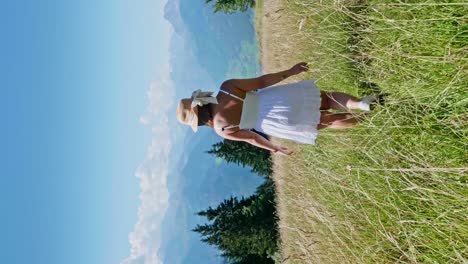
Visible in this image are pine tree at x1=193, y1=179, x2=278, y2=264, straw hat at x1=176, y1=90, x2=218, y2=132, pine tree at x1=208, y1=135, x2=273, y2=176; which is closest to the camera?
straw hat at x1=176, y1=90, x2=218, y2=132

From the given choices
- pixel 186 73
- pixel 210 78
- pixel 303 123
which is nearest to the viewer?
pixel 303 123

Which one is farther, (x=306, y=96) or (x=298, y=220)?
(x=298, y=220)

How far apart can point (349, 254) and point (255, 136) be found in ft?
3.95

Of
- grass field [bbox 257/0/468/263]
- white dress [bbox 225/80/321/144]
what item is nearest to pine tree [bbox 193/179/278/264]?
grass field [bbox 257/0/468/263]

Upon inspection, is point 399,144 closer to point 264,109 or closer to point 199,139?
point 264,109

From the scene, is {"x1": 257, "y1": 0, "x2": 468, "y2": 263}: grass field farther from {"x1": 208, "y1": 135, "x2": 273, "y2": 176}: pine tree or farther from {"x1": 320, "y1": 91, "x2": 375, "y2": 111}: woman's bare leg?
{"x1": 208, "y1": 135, "x2": 273, "y2": 176}: pine tree

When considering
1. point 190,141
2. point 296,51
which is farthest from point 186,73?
point 296,51

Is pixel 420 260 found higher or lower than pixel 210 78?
higher

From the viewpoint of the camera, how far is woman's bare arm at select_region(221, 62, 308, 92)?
3467 millimetres

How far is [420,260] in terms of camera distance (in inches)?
99.3

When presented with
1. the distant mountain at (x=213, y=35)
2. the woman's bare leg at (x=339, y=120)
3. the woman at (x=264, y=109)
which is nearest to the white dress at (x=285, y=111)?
the woman at (x=264, y=109)

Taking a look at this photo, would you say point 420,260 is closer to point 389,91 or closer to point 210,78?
point 389,91

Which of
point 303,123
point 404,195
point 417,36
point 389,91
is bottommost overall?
point 404,195

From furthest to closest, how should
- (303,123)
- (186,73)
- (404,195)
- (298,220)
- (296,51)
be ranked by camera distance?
(186,73)
(296,51)
(298,220)
(303,123)
(404,195)
